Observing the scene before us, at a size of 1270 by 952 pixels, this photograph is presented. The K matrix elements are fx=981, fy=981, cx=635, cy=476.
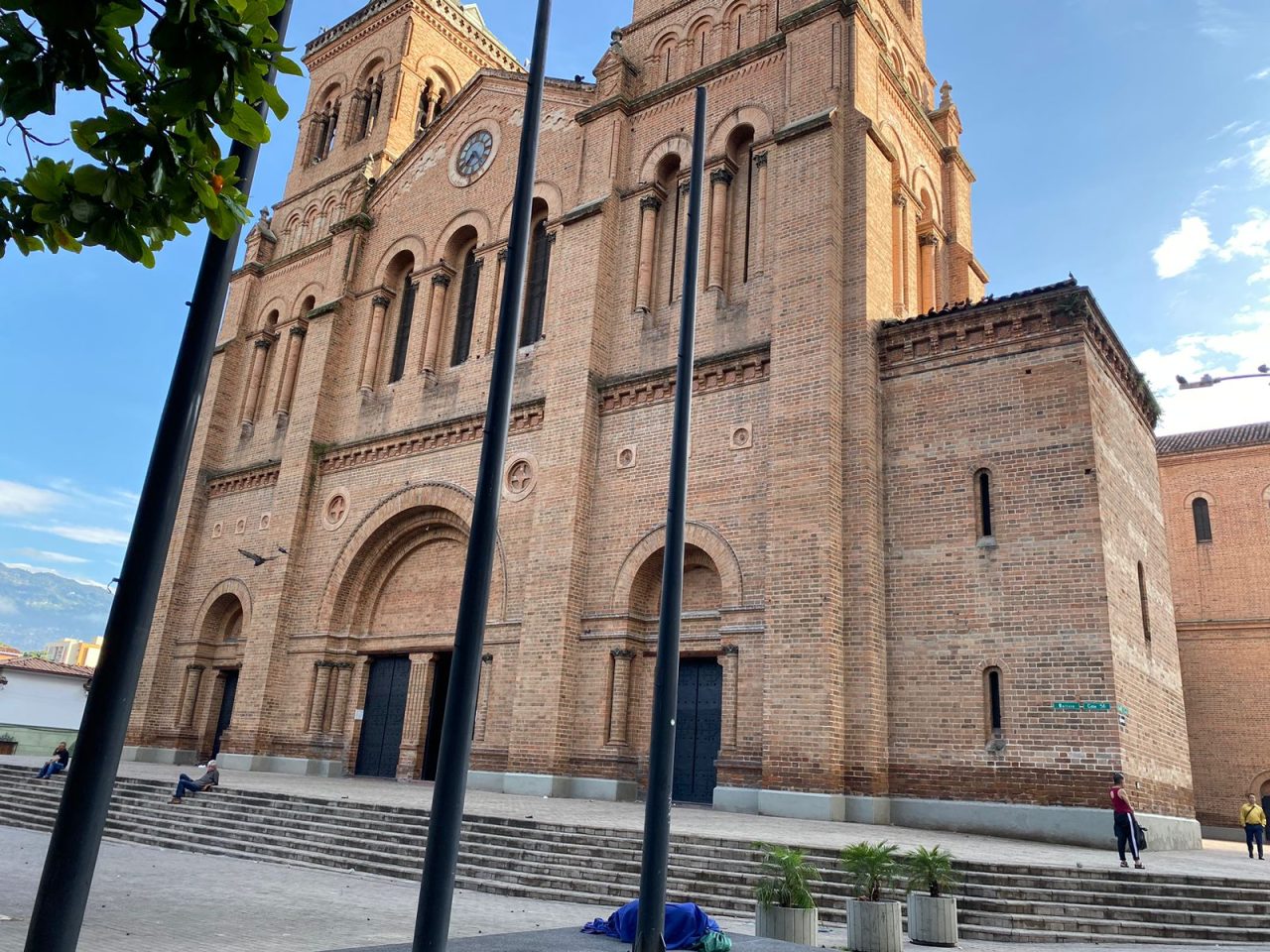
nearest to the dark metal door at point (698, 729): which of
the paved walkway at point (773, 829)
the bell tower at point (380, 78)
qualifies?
the paved walkway at point (773, 829)

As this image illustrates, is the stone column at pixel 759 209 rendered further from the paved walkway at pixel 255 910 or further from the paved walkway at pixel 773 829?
the paved walkway at pixel 255 910

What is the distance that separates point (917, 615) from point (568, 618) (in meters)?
6.38

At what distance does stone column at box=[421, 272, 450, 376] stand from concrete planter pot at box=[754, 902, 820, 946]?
17739 millimetres

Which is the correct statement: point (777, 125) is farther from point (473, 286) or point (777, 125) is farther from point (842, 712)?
point (842, 712)

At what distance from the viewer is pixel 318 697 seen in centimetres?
2272

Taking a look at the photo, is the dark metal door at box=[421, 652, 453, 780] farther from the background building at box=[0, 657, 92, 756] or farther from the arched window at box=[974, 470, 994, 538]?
the background building at box=[0, 657, 92, 756]

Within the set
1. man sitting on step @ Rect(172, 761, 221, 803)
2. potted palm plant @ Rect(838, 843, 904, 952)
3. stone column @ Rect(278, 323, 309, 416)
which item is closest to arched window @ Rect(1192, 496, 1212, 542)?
potted palm plant @ Rect(838, 843, 904, 952)

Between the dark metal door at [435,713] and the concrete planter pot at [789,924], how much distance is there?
1401cm

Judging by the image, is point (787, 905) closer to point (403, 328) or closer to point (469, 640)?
point (469, 640)

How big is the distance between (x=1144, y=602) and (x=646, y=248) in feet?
38.5

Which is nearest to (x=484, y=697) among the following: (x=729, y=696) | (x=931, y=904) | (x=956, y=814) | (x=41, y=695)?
(x=729, y=696)

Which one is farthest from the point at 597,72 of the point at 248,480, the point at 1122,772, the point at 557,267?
the point at 1122,772

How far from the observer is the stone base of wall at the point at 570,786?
1738 cm

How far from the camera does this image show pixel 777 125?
19547 millimetres
